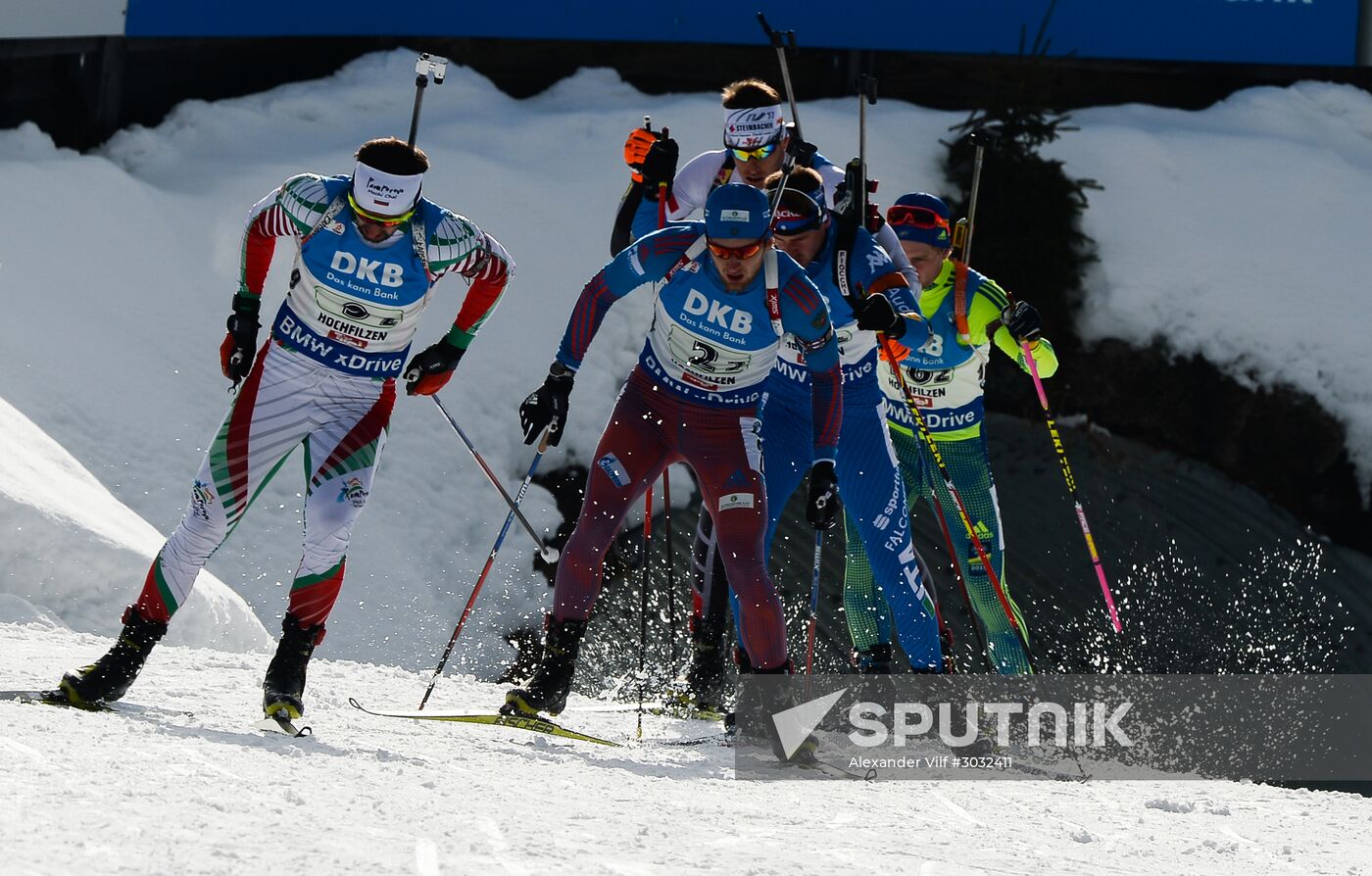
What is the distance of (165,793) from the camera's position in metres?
4.00

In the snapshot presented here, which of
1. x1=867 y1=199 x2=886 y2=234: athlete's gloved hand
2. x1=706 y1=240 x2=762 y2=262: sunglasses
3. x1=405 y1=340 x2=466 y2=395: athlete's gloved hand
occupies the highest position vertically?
x1=867 y1=199 x2=886 y2=234: athlete's gloved hand

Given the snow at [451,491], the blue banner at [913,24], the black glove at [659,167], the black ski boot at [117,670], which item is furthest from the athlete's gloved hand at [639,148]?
the blue banner at [913,24]

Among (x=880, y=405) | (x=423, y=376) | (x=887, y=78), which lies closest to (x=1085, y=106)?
(x=887, y=78)

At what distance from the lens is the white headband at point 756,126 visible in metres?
6.67

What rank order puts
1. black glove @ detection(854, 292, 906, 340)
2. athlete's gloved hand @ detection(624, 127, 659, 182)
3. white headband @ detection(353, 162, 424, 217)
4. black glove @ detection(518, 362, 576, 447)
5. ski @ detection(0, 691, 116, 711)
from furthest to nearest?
athlete's gloved hand @ detection(624, 127, 659, 182) → black glove @ detection(854, 292, 906, 340) → black glove @ detection(518, 362, 576, 447) → white headband @ detection(353, 162, 424, 217) → ski @ detection(0, 691, 116, 711)

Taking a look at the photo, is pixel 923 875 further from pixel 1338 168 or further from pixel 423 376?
pixel 1338 168

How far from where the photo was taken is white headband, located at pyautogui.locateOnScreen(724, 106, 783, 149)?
667 centimetres

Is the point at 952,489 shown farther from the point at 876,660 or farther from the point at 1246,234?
the point at 1246,234

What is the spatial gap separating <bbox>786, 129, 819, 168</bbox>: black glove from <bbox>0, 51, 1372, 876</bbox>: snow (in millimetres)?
2375

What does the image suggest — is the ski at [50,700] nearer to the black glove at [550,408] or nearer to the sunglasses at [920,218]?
the black glove at [550,408]

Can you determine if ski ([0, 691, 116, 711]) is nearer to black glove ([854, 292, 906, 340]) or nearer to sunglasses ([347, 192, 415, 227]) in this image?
sunglasses ([347, 192, 415, 227])

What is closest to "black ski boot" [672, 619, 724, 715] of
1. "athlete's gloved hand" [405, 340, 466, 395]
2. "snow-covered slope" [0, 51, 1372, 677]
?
"athlete's gloved hand" [405, 340, 466, 395]

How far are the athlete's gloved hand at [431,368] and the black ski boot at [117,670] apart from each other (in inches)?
46.9

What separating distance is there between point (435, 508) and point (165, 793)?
21.0ft
